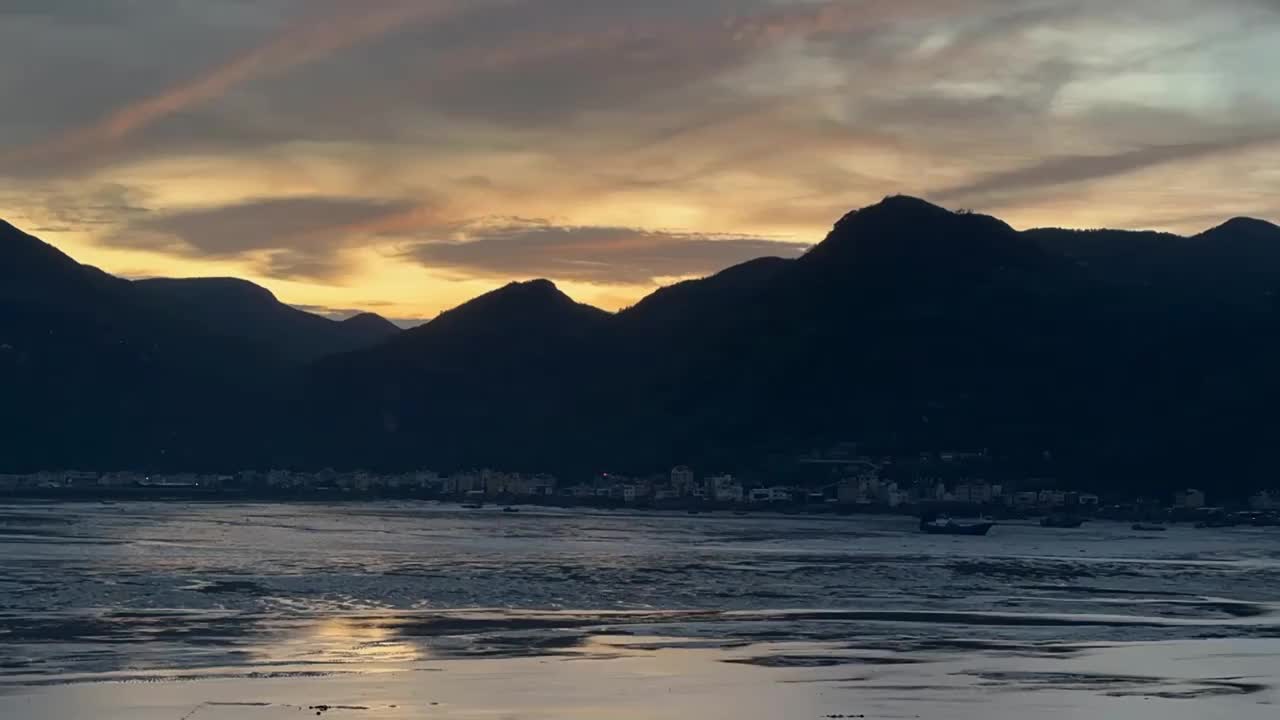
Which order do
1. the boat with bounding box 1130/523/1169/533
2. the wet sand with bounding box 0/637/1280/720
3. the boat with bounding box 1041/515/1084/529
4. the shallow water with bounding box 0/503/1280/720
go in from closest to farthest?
the wet sand with bounding box 0/637/1280/720
the shallow water with bounding box 0/503/1280/720
the boat with bounding box 1130/523/1169/533
the boat with bounding box 1041/515/1084/529

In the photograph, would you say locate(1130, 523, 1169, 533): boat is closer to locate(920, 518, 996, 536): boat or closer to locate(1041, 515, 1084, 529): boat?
locate(1041, 515, 1084, 529): boat

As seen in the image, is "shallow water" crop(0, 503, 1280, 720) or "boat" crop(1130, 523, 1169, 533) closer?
"shallow water" crop(0, 503, 1280, 720)

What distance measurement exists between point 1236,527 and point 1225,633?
467 ft

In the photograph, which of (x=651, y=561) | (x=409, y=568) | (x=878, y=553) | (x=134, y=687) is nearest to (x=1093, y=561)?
(x=878, y=553)

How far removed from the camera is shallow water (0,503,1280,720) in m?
40.2

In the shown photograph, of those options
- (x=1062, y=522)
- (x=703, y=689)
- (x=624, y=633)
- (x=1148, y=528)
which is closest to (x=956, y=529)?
(x=1148, y=528)

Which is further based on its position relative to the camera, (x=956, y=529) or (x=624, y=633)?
(x=956, y=529)

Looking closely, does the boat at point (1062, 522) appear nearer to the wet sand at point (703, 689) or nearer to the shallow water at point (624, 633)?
the shallow water at point (624, 633)

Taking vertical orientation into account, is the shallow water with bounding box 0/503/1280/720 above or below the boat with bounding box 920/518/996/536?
below

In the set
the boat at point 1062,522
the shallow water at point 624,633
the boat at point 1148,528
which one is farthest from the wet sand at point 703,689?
the boat at point 1062,522

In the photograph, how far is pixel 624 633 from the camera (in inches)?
2199

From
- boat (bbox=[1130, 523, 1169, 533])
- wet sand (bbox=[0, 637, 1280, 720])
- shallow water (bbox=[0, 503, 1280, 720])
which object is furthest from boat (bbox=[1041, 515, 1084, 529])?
wet sand (bbox=[0, 637, 1280, 720])

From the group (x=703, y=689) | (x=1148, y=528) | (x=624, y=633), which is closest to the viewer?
(x=703, y=689)

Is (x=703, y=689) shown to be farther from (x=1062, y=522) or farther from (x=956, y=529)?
(x=1062, y=522)
